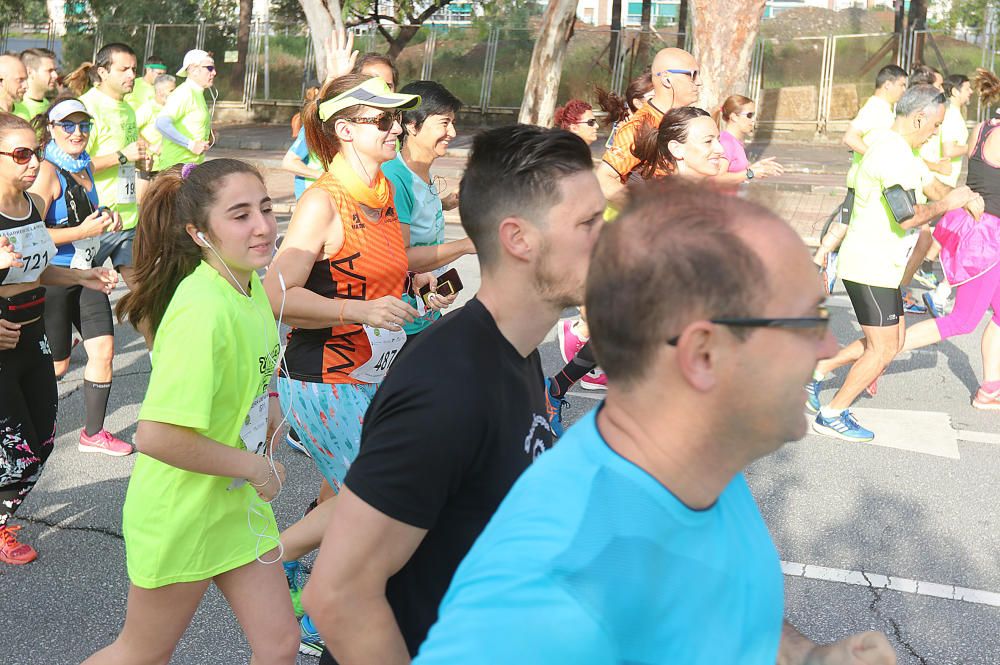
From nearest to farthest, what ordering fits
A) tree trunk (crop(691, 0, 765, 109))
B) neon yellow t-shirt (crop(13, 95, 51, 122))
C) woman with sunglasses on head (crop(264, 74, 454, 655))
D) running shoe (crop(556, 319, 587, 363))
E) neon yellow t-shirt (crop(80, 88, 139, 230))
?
woman with sunglasses on head (crop(264, 74, 454, 655)) < running shoe (crop(556, 319, 587, 363)) < neon yellow t-shirt (crop(80, 88, 139, 230)) < neon yellow t-shirt (crop(13, 95, 51, 122)) < tree trunk (crop(691, 0, 765, 109))

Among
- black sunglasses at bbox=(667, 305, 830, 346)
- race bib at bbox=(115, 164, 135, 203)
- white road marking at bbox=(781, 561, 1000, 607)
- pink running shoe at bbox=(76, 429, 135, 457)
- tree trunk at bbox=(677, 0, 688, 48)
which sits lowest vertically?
white road marking at bbox=(781, 561, 1000, 607)

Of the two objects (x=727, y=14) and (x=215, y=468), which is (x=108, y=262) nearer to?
(x=215, y=468)

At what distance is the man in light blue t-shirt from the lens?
49.9 inches

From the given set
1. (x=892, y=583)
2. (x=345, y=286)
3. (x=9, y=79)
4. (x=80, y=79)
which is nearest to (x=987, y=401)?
(x=892, y=583)

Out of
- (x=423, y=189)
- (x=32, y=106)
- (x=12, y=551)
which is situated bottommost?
(x=12, y=551)

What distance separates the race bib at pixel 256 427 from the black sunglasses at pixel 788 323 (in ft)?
6.07

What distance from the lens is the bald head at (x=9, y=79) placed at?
25.9 feet

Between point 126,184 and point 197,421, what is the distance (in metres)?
5.09

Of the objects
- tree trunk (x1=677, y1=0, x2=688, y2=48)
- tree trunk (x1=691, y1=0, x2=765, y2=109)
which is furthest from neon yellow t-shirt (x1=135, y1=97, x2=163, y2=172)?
tree trunk (x1=677, y1=0, x2=688, y2=48)

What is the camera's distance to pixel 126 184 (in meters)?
7.35

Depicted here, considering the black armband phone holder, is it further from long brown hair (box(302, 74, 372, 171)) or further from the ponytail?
the ponytail

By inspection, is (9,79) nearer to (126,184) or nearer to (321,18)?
(126,184)

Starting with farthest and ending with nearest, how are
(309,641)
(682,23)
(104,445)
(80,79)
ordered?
(682,23)
(80,79)
(104,445)
(309,641)

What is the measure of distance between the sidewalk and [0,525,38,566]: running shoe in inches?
324
